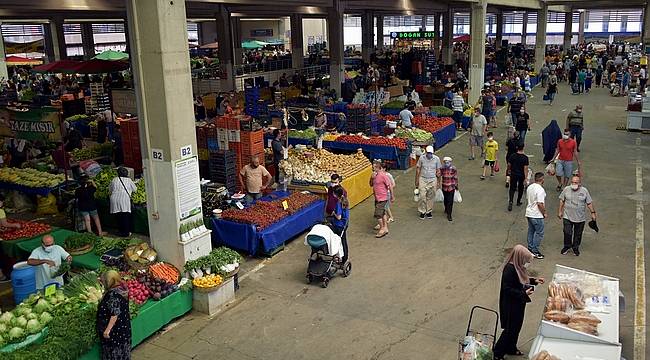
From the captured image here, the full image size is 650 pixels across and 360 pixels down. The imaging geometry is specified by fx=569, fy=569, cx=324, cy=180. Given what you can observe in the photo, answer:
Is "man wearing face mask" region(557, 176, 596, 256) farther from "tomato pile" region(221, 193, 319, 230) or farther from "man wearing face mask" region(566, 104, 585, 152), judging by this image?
"man wearing face mask" region(566, 104, 585, 152)

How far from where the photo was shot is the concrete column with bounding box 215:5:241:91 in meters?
31.0

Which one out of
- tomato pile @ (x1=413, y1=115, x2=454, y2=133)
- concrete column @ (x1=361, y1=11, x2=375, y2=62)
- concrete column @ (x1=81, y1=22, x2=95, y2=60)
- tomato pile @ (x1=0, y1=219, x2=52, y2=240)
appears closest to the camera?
tomato pile @ (x1=0, y1=219, x2=52, y2=240)

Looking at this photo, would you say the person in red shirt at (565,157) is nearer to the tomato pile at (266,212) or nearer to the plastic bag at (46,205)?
the tomato pile at (266,212)

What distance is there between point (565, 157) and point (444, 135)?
6429mm

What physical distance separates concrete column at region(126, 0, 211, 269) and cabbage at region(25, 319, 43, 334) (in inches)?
94.0

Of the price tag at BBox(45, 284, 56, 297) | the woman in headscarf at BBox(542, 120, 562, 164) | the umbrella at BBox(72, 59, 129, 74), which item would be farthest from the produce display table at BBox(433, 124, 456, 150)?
the price tag at BBox(45, 284, 56, 297)

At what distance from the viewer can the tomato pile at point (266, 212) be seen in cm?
1070

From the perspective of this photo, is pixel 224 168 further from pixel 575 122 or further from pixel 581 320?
pixel 575 122

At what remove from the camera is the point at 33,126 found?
1300cm

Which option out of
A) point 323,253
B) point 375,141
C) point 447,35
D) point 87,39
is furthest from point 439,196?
point 87,39

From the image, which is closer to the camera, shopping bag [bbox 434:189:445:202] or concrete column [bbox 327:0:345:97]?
shopping bag [bbox 434:189:445:202]

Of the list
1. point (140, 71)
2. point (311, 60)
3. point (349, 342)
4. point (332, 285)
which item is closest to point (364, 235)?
point (332, 285)

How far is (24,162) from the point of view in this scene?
1580cm

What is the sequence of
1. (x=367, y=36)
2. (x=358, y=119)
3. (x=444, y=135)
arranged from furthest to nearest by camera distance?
1. (x=367, y=36)
2. (x=358, y=119)
3. (x=444, y=135)
